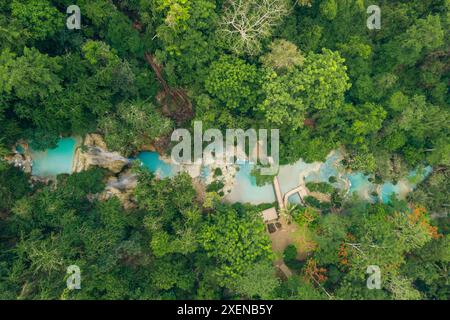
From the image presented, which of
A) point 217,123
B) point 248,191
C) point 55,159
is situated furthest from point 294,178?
point 55,159

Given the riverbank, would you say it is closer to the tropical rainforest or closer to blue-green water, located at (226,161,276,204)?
blue-green water, located at (226,161,276,204)

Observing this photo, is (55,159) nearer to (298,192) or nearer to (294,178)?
(294,178)

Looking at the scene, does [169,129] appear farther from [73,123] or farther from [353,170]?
[353,170]

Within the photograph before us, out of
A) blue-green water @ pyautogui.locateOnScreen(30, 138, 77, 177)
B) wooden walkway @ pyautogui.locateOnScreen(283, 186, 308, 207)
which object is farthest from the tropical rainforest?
wooden walkway @ pyautogui.locateOnScreen(283, 186, 308, 207)

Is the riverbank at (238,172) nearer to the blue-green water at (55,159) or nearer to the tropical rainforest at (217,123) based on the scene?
the blue-green water at (55,159)

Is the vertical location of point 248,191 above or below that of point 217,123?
below

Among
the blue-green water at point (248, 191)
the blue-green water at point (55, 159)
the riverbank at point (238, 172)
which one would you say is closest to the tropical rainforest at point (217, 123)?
the blue-green water at point (55, 159)

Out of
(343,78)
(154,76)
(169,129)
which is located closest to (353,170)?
(343,78)
